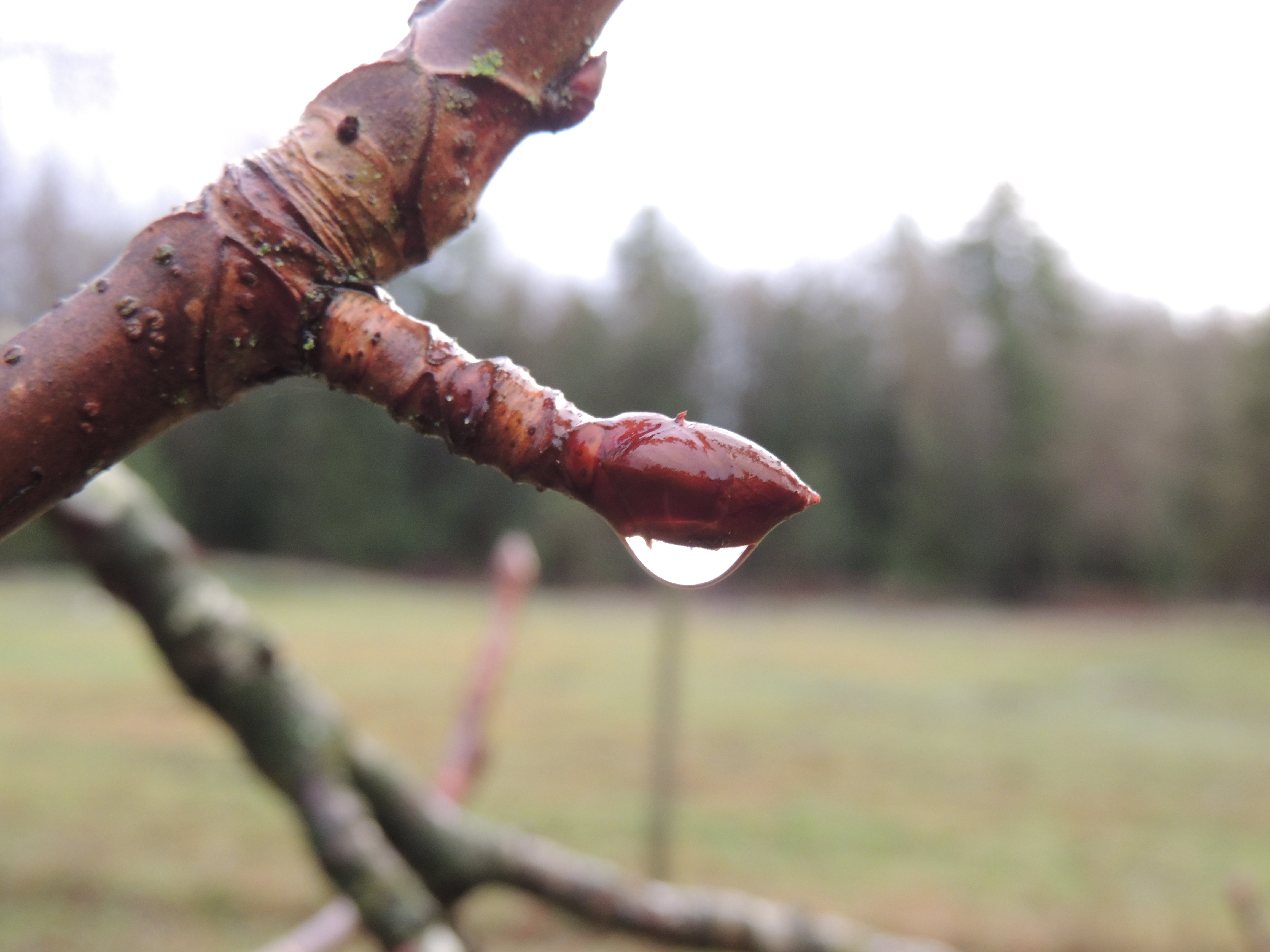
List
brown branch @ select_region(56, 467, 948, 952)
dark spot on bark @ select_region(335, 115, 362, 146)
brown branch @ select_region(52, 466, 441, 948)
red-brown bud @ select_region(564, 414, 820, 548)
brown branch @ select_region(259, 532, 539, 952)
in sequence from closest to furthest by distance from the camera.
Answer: red-brown bud @ select_region(564, 414, 820, 548), dark spot on bark @ select_region(335, 115, 362, 146), brown branch @ select_region(56, 467, 948, 952), brown branch @ select_region(52, 466, 441, 948), brown branch @ select_region(259, 532, 539, 952)

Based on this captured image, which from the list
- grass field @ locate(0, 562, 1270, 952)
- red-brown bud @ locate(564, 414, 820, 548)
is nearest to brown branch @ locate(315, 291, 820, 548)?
red-brown bud @ locate(564, 414, 820, 548)

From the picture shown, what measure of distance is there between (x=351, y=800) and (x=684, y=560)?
0.90m

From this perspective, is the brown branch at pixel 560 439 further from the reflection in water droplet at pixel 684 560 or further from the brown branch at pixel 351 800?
the brown branch at pixel 351 800

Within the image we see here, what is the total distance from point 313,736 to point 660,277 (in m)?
16.9

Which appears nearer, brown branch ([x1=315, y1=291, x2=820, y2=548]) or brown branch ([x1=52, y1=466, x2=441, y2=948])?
brown branch ([x1=315, y1=291, x2=820, y2=548])

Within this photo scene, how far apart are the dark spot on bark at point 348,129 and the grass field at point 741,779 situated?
1816mm

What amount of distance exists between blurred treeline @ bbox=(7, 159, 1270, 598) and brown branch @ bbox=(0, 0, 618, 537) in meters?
16.0

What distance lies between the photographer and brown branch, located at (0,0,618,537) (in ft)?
1.34

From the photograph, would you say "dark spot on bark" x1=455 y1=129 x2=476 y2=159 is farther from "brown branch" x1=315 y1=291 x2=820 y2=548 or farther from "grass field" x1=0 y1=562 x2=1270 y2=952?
"grass field" x1=0 y1=562 x2=1270 y2=952

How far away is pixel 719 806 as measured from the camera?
7.05m

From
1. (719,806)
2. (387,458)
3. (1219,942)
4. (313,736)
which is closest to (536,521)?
(387,458)

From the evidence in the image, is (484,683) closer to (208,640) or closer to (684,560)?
(208,640)

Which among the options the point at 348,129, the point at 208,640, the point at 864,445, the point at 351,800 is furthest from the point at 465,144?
the point at 864,445

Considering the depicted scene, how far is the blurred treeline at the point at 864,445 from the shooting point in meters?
17.3
